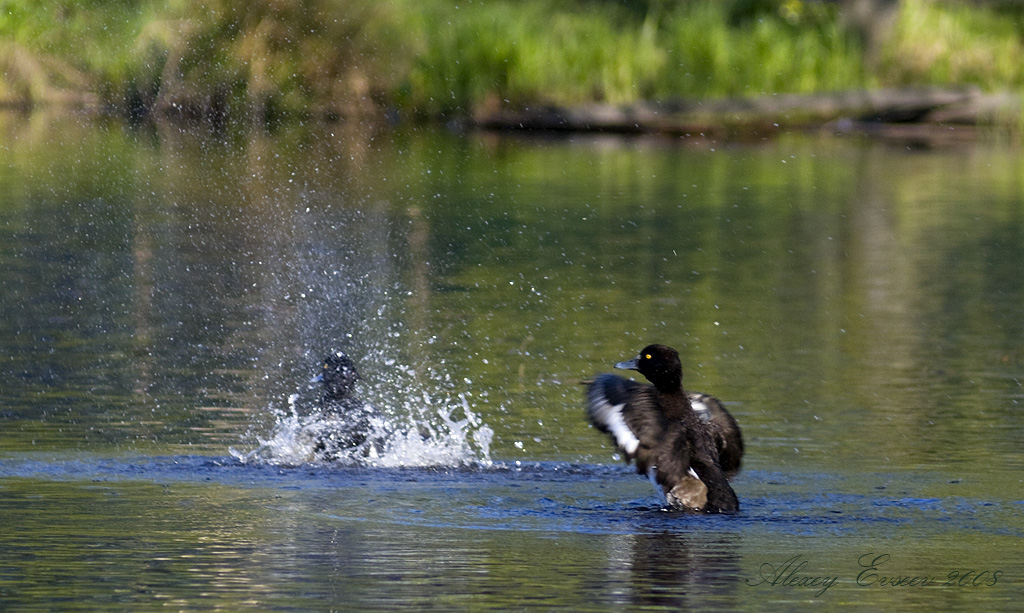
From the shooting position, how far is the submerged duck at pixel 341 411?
8.48m

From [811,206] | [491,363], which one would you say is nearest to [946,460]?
[491,363]

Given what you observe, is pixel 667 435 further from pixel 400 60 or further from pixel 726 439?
pixel 400 60

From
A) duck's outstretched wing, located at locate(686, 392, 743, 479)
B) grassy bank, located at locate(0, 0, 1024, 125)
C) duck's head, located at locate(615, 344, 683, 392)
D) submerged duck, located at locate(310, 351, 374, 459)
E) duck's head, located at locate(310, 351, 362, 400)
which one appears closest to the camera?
duck's head, located at locate(615, 344, 683, 392)

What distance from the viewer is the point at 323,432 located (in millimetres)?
8492

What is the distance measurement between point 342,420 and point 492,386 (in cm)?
166

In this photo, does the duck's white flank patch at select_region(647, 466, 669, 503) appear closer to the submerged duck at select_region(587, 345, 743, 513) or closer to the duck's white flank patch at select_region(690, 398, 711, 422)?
the submerged duck at select_region(587, 345, 743, 513)

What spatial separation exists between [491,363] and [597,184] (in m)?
11.4

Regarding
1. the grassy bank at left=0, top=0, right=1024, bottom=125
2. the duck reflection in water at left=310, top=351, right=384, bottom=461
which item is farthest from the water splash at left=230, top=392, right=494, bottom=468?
the grassy bank at left=0, top=0, right=1024, bottom=125

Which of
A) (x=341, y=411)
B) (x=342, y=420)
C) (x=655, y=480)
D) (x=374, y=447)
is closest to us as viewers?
(x=655, y=480)

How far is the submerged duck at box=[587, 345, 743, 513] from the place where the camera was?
7.38 metres

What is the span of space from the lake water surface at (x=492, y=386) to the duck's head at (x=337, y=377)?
316mm

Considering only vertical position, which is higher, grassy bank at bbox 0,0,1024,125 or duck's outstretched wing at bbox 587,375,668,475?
grassy bank at bbox 0,0,1024,125

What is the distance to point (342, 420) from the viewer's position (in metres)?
8.58

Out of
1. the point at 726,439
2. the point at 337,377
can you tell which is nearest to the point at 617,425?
the point at 726,439
